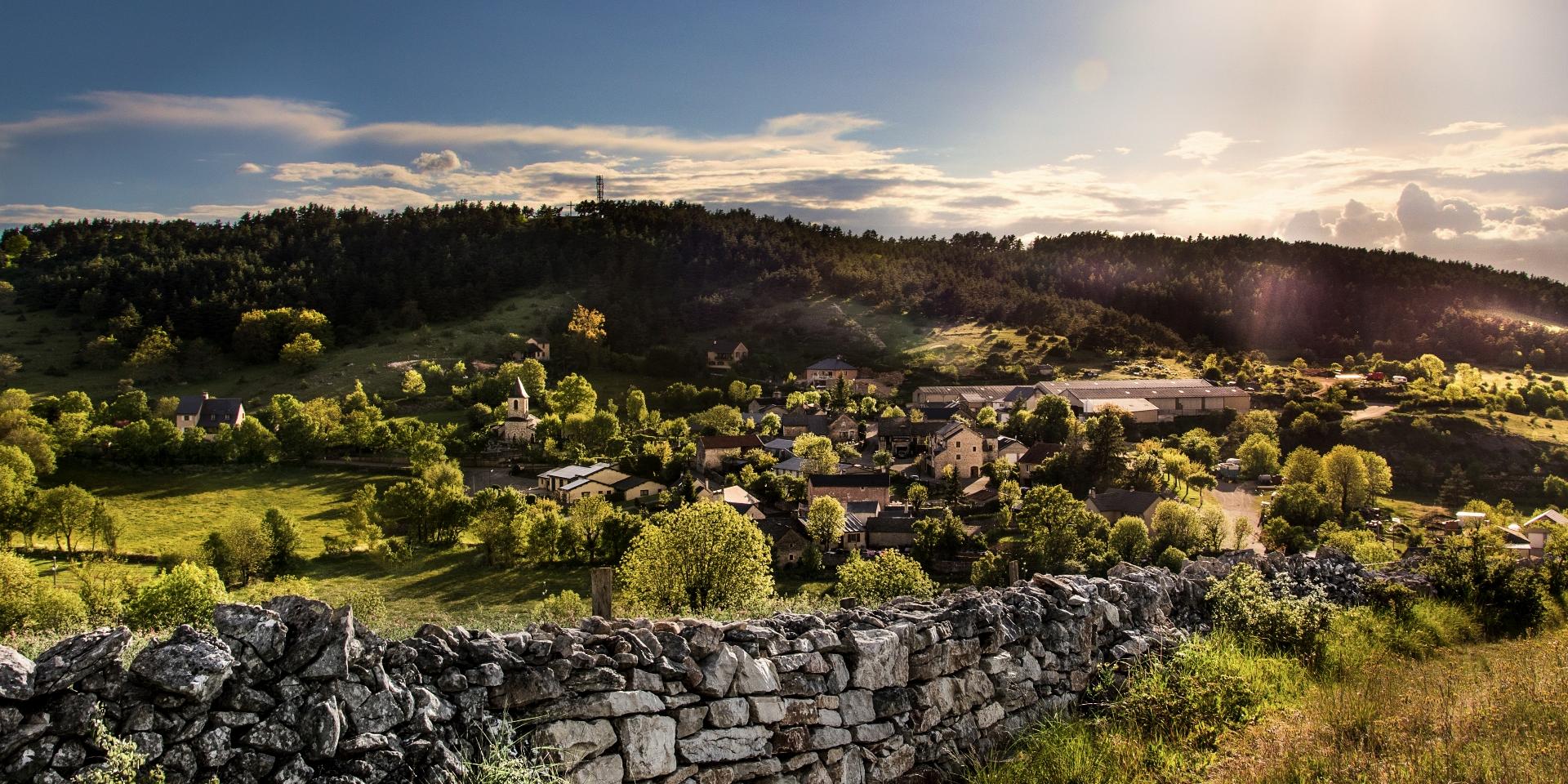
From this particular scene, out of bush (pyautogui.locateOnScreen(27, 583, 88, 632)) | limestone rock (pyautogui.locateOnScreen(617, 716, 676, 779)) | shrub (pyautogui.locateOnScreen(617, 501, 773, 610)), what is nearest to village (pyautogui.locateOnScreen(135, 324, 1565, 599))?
shrub (pyautogui.locateOnScreen(617, 501, 773, 610))

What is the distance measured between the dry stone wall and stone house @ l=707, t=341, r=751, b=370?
3288 inches

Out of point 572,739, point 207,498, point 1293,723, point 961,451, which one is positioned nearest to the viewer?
point 572,739

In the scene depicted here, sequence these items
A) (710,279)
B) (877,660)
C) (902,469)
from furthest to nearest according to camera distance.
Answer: (710,279) → (902,469) → (877,660)

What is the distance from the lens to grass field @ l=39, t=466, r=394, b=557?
41.0 m

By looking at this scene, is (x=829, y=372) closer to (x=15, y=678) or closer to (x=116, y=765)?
(x=116, y=765)

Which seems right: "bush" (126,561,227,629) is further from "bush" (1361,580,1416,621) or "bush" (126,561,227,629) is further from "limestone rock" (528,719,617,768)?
"bush" (1361,580,1416,621)

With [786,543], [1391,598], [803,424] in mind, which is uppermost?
[1391,598]

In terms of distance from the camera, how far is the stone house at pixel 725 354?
92188 millimetres

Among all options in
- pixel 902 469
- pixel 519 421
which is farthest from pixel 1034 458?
pixel 519 421

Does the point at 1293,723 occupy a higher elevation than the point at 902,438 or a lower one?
higher

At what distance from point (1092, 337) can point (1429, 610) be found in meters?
98.1

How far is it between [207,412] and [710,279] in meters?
66.3

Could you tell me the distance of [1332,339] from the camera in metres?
112

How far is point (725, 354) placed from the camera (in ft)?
310
